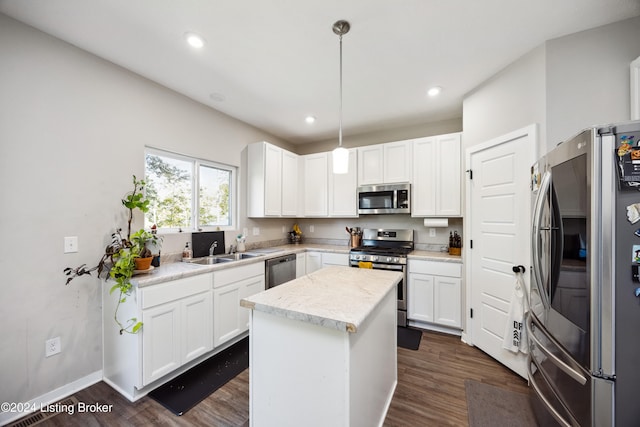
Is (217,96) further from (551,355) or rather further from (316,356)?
(551,355)

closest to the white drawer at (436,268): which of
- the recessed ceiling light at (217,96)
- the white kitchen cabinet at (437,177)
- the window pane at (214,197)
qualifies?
the white kitchen cabinet at (437,177)

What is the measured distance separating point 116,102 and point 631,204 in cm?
349

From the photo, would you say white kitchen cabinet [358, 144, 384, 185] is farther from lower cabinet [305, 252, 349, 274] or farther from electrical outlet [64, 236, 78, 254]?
electrical outlet [64, 236, 78, 254]

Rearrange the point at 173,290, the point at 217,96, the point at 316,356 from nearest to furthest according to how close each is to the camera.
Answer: the point at 316,356, the point at 173,290, the point at 217,96

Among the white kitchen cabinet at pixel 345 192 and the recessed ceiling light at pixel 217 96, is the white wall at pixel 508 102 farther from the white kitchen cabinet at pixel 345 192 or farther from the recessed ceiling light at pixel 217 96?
the recessed ceiling light at pixel 217 96

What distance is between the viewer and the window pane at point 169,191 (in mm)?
2557

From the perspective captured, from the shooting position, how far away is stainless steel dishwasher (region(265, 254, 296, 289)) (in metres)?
3.02

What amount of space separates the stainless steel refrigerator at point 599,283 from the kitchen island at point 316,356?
2.99 feet

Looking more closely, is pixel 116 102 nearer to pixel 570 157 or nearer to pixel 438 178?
pixel 570 157

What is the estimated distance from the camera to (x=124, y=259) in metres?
1.82

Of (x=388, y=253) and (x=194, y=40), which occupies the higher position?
(x=194, y=40)

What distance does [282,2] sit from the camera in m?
1.60

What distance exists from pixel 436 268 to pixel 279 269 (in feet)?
6.41

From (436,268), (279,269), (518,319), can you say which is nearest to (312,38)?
(279,269)
